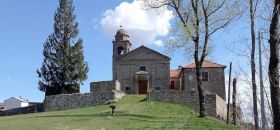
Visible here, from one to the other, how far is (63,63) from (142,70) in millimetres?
10001

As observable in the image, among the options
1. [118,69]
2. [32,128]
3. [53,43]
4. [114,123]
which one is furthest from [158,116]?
[53,43]

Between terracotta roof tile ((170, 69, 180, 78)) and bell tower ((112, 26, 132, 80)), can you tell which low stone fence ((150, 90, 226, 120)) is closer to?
terracotta roof tile ((170, 69, 180, 78))

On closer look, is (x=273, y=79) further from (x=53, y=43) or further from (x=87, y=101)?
(x=53, y=43)

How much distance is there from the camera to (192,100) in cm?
4800

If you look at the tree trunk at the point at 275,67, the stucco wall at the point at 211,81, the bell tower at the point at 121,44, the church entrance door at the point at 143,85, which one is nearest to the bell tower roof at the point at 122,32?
the bell tower at the point at 121,44

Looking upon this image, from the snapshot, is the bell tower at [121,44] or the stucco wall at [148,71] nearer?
the stucco wall at [148,71]

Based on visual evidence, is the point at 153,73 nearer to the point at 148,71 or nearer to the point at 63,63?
the point at 148,71

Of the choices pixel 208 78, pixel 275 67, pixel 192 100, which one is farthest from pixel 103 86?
pixel 275 67

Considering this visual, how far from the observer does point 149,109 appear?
42594mm

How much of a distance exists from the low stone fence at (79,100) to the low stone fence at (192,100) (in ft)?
15.4

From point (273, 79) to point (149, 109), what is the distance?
3236cm

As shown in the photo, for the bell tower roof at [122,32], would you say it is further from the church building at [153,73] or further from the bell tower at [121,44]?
the church building at [153,73]

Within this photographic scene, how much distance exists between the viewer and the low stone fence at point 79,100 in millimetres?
51469

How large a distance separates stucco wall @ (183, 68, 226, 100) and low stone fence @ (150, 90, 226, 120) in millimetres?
11063
